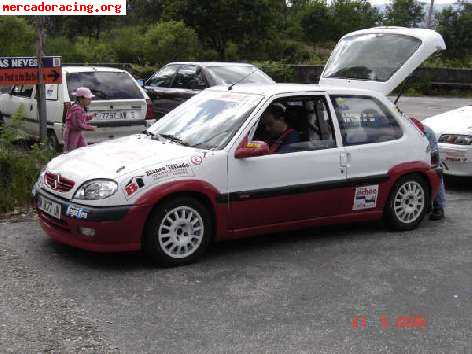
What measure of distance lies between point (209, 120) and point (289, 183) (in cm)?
97

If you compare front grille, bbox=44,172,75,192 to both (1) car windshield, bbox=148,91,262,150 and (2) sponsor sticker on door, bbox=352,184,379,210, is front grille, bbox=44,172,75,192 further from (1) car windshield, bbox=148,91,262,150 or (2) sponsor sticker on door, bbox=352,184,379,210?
(2) sponsor sticker on door, bbox=352,184,379,210

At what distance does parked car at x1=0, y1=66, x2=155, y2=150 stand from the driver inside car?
4.46m

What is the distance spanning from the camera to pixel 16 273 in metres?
5.41

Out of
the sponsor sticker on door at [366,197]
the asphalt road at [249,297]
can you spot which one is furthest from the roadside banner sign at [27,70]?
the sponsor sticker on door at [366,197]

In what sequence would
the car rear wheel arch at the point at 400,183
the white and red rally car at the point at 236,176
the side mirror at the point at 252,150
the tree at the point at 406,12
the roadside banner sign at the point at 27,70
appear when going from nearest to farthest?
the white and red rally car at the point at 236,176
the side mirror at the point at 252,150
the car rear wheel arch at the point at 400,183
the roadside banner sign at the point at 27,70
the tree at the point at 406,12

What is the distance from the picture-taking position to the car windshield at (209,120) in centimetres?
605

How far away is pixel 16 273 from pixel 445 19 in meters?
45.3

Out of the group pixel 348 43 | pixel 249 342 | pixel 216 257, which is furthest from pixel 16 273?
pixel 348 43

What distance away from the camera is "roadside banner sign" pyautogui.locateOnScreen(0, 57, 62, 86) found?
8.26m

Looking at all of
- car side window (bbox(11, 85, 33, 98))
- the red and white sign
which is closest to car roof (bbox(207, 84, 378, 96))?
the red and white sign

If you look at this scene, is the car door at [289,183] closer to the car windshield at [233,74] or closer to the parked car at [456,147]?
the parked car at [456,147]

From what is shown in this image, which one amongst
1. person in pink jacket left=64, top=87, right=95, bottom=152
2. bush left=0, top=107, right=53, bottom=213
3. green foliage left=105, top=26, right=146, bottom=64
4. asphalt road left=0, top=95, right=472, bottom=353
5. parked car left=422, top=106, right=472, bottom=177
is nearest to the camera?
asphalt road left=0, top=95, right=472, bottom=353

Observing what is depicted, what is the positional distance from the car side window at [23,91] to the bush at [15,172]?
3.90 meters
